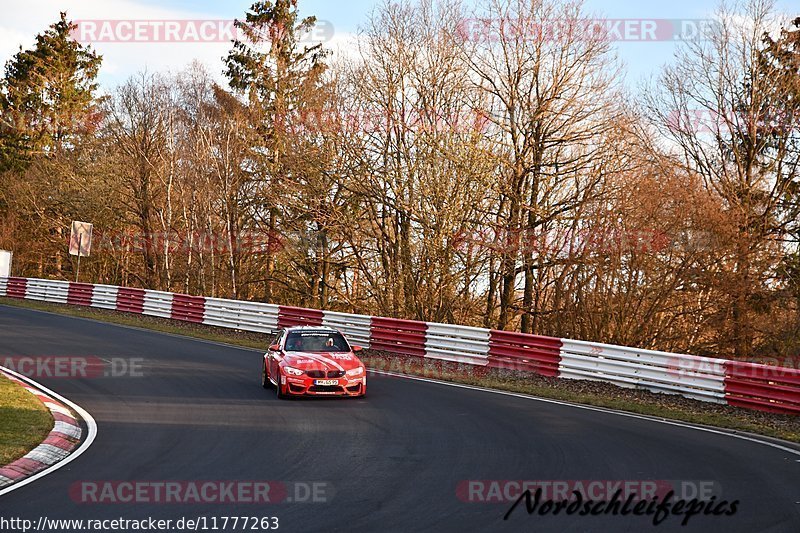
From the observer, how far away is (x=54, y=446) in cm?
998

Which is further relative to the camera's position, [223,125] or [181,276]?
[181,276]

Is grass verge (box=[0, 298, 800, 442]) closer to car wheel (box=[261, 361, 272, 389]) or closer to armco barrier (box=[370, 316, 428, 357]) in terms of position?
armco barrier (box=[370, 316, 428, 357])

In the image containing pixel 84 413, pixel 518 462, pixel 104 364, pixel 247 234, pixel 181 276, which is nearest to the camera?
pixel 518 462

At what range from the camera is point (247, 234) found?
126 ft

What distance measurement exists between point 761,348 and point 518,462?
1777cm

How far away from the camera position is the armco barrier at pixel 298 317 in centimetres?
Result: 2505

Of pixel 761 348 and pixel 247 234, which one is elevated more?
pixel 247 234

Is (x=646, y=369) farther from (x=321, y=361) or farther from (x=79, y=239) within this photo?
(x=79, y=239)

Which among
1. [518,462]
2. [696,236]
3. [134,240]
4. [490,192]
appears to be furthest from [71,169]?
[518,462]

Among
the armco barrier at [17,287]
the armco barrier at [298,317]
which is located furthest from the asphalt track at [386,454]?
the armco barrier at [17,287]

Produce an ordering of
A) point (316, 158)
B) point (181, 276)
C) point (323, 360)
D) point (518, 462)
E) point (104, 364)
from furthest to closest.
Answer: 1. point (181, 276)
2. point (316, 158)
3. point (104, 364)
4. point (323, 360)
5. point (518, 462)

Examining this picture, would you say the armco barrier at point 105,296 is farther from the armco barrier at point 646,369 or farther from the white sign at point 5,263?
the armco barrier at point 646,369

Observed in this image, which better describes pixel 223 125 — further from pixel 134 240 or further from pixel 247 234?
pixel 134 240

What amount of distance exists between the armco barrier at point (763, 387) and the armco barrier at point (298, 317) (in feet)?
41.5
